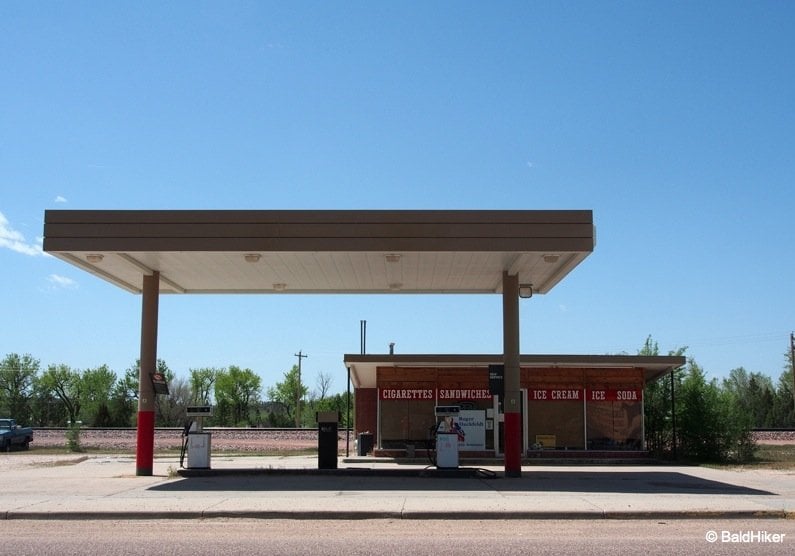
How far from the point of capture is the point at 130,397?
278 ft

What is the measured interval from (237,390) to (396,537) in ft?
306

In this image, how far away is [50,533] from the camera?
11523 mm

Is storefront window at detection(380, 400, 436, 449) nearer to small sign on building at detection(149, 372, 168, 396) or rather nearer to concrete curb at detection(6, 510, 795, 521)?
small sign on building at detection(149, 372, 168, 396)

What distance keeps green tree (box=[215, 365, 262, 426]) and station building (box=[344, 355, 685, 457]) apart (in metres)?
71.4

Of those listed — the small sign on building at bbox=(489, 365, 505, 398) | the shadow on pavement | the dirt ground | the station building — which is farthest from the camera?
the dirt ground

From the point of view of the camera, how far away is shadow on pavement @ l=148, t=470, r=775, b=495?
16531mm

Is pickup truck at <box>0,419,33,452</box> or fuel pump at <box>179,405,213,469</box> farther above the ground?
fuel pump at <box>179,405,213,469</box>

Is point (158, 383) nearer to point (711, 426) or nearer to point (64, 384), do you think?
point (711, 426)

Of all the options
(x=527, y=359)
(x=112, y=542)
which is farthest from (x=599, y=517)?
(x=527, y=359)

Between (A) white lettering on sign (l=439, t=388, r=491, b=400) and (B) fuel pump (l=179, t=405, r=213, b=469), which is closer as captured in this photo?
(B) fuel pump (l=179, t=405, r=213, b=469)

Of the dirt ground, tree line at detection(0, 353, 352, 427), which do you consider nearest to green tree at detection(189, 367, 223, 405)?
tree line at detection(0, 353, 352, 427)

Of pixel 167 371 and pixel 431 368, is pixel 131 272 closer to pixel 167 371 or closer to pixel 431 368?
pixel 431 368

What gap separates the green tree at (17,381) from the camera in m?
87.5

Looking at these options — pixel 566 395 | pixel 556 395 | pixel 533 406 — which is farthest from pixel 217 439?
pixel 566 395
